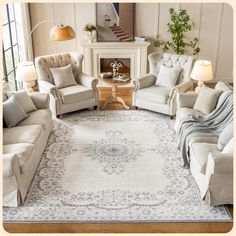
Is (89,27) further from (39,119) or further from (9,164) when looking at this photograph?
(9,164)

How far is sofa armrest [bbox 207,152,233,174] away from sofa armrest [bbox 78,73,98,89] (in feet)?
10.6

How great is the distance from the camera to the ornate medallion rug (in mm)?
3801

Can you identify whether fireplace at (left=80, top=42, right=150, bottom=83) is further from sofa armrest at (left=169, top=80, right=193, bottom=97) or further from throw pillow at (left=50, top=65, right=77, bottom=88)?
sofa armrest at (left=169, top=80, right=193, bottom=97)

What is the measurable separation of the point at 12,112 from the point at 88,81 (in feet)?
6.53

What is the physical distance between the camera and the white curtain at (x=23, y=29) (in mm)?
7371

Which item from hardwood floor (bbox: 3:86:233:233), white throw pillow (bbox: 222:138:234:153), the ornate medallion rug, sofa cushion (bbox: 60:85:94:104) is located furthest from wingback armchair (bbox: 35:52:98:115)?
white throw pillow (bbox: 222:138:234:153)

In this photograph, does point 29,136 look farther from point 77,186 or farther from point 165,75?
point 165,75

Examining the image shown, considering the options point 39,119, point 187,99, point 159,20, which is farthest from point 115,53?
point 39,119

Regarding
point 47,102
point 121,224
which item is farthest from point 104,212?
point 47,102

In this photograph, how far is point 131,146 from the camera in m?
5.30

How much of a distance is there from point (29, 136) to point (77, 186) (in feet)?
2.99

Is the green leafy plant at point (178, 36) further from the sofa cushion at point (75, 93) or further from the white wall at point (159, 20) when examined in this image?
the sofa cushion at point (75, 93)

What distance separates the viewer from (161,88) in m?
6.38

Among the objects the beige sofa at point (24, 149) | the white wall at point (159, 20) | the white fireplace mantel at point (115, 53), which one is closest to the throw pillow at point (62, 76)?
the beige sofa at point (24, 149)
